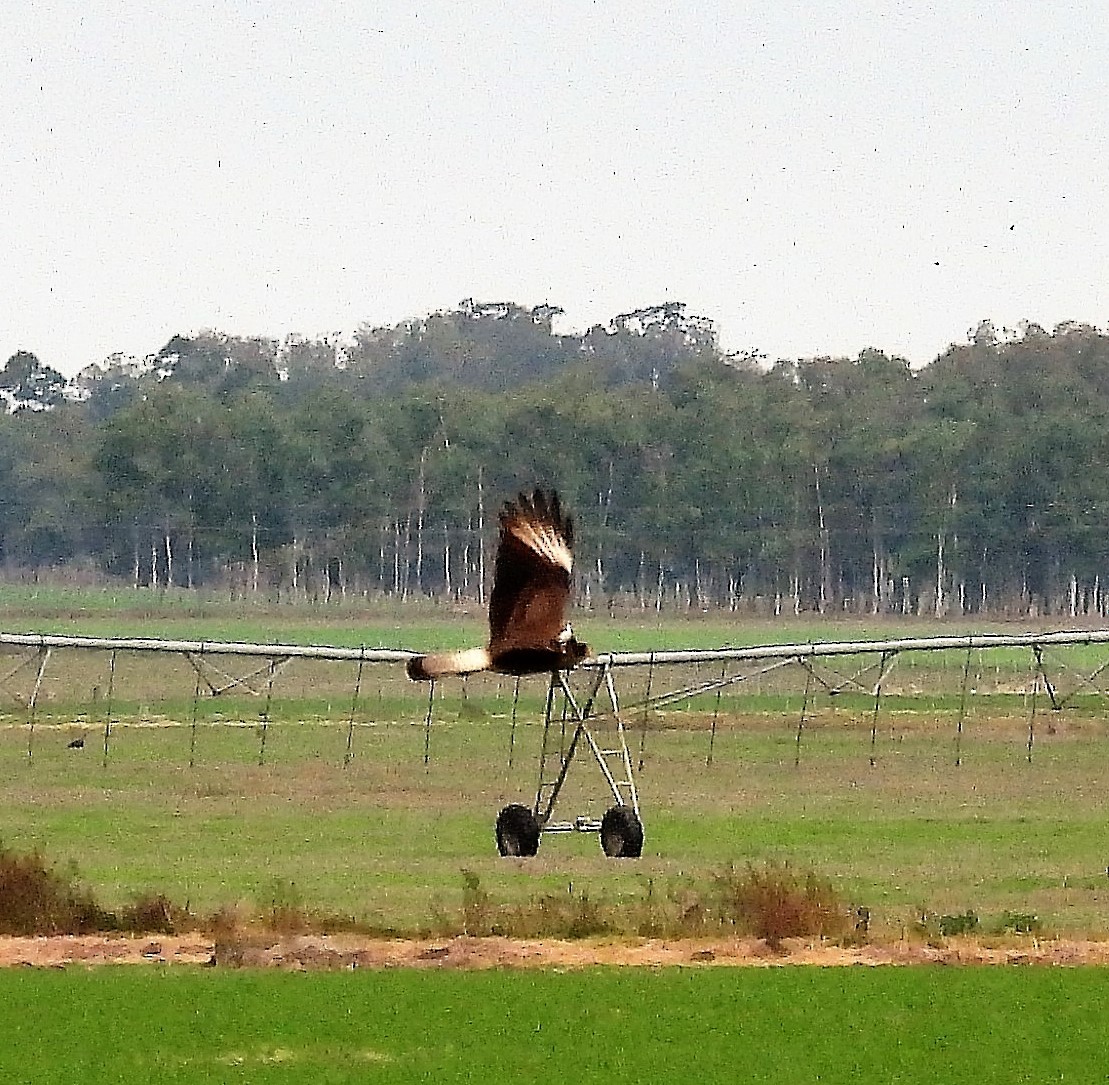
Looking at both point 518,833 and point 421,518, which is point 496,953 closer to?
point 518,833

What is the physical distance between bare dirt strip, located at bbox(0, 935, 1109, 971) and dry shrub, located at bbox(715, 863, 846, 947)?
44cm

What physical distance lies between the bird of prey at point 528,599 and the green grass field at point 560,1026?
20.3 ft

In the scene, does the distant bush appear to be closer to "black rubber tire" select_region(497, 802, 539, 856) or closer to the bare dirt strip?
the bare dirt strip

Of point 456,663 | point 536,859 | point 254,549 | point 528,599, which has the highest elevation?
point 254,549

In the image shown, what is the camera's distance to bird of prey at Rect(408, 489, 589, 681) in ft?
90.2

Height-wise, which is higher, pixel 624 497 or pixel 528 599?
pixel 624 497

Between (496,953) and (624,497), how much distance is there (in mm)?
85691

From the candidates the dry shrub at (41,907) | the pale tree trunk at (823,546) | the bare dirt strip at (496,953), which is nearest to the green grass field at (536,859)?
the bare dirt strip at (496,953)

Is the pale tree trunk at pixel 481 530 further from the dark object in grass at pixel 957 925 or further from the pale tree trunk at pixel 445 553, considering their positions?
the dark object in grass at pixel 957 925

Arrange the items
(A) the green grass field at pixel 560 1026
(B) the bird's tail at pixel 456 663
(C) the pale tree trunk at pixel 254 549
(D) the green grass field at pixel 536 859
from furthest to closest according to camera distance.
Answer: (C) the pale tree trunk at pixel 254 549
(B) the bird's tail at pixel 456 663
(D) the green grass field at pixel 536 859
(A) the green grass field at pixel 560 1026

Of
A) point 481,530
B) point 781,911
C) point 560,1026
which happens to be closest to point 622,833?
point 781,911

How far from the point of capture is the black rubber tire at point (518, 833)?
31.8 metres

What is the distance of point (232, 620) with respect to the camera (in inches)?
3538

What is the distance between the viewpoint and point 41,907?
2536 centimetres
